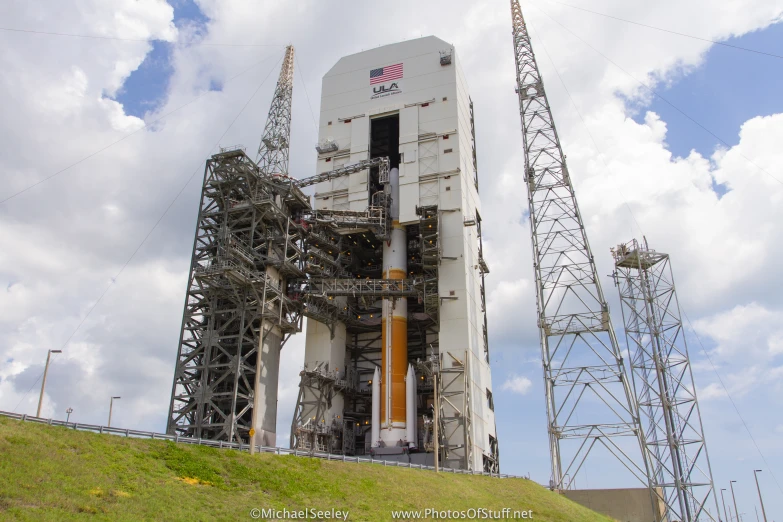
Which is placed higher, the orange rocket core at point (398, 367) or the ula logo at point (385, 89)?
the ula logo at point (385, 89)

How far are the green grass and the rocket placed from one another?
54.5 feet

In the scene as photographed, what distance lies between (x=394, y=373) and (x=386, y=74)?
34.3m

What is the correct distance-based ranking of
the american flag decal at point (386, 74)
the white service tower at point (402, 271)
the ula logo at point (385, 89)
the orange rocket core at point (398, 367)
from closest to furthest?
the orange rocket core at point (398, 367), the white service tower at point (402, 271), the ula logo at point (385, 89), the american flag decal at point (386, 74)

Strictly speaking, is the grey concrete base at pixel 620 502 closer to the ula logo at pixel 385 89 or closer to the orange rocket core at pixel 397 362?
the orange rocket core at pixel 397 362

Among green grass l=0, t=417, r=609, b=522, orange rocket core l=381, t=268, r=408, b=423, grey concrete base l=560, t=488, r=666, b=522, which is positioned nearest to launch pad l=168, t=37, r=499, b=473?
orange rocket core l=381, t=268, r=408, b=423

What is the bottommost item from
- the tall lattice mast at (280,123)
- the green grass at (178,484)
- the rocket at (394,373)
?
the green grass at (178,484)

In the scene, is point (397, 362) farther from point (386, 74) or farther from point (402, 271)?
point (386, 74)

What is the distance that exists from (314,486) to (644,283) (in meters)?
41.0

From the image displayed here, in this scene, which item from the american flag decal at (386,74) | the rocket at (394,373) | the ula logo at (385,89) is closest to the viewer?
the rocket at (394,373)

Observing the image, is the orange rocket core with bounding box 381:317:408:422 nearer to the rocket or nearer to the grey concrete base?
the rocket

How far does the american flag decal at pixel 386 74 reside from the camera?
71562 millimetres

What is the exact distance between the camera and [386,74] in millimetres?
71938

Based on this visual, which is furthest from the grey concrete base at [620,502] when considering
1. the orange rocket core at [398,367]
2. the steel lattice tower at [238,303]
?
the steel lattice tower at [238,303]

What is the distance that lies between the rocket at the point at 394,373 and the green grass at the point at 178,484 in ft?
54.5
